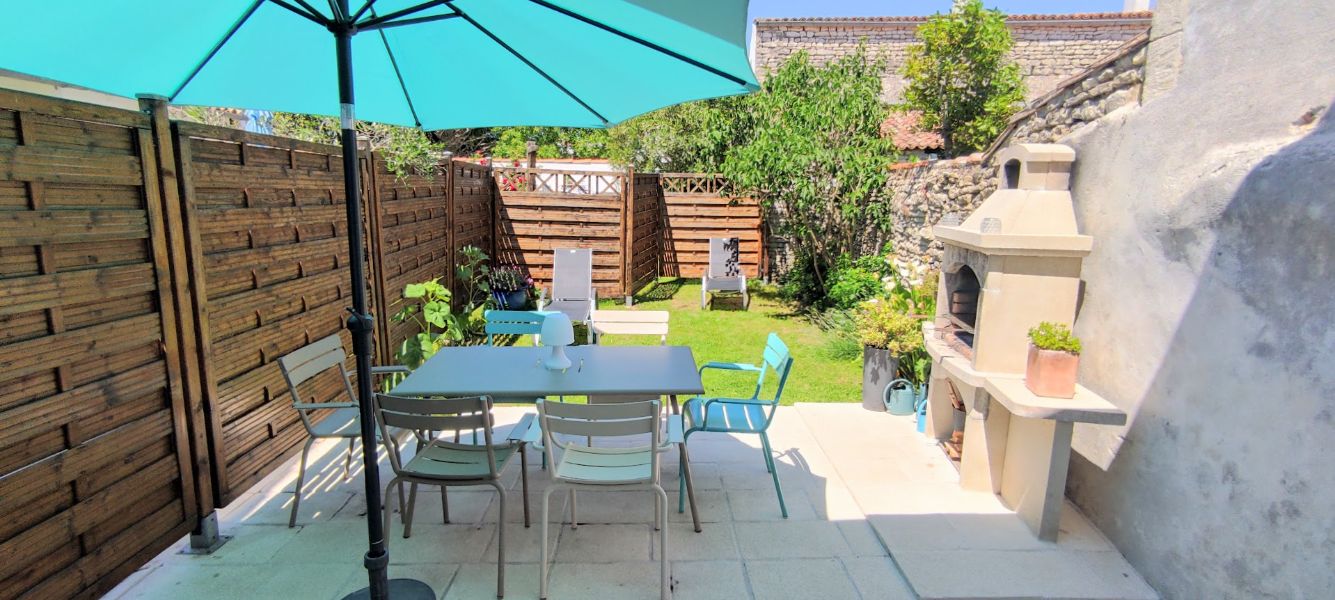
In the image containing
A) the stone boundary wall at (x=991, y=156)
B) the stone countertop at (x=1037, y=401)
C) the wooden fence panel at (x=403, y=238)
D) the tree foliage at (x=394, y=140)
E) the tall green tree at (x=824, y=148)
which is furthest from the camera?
the tall green tree at (x=824, y=148)

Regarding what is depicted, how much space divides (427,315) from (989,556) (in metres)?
4.39

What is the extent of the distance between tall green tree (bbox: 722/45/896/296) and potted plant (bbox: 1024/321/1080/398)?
5068 mm

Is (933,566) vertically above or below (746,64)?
below

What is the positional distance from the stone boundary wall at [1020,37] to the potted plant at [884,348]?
15.5 metres

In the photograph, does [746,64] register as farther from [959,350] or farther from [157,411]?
[157,411]

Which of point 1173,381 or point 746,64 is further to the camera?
point 1173,381

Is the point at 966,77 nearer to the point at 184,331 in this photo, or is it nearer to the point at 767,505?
the point at 767,505

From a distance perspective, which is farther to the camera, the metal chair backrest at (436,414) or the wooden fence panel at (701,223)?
the wooden fence panel at (701,223)

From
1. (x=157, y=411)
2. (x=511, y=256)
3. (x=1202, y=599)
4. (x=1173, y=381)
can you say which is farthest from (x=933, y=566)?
(x=511, y=256)

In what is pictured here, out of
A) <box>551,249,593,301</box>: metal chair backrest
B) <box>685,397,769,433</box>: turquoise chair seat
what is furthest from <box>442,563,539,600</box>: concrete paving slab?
<box>551,249,593,301</box>: metal chair backrest

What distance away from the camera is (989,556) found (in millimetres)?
3057

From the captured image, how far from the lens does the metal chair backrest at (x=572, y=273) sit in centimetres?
817

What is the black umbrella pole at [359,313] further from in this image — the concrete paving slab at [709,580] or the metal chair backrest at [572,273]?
the metal chair backrest at [572,273]

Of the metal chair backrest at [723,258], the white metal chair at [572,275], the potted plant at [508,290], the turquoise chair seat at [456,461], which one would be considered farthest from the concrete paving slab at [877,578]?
the metal chair backrest at [723,258]
